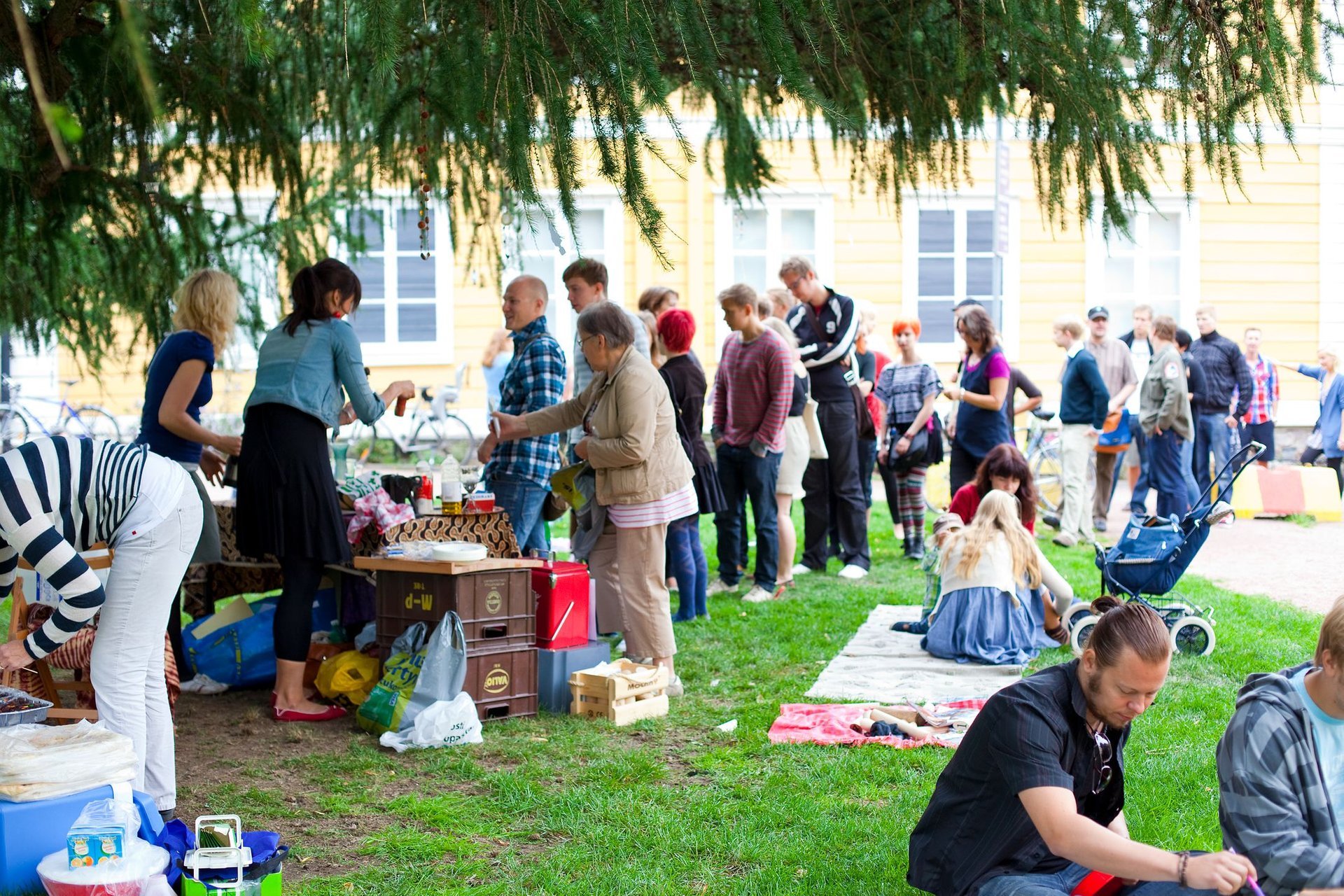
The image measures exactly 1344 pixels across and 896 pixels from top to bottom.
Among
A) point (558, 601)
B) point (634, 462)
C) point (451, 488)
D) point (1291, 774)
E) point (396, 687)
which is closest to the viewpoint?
point (1291, 774)

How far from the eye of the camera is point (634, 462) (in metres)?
5.74

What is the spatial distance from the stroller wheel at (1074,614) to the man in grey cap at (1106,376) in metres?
4.96

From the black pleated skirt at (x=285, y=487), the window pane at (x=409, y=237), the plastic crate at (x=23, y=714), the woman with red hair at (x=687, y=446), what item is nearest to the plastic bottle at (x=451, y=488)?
the black pleated skirt at (x=285, y=487)

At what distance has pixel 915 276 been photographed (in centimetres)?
1717

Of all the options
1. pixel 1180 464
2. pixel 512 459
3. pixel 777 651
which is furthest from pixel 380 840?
pixel 1180 464

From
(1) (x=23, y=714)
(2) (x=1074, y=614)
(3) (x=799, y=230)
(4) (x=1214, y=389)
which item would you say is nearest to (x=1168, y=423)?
(4) (x=1214, y=389)

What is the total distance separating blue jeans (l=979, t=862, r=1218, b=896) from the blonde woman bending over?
343cm

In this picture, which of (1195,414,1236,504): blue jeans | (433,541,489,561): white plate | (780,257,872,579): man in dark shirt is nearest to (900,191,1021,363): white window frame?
(1195,414,1236,504): blue jeans

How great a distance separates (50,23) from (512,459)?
271 centimetres

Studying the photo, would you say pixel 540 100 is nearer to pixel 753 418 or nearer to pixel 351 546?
pixel 351 546

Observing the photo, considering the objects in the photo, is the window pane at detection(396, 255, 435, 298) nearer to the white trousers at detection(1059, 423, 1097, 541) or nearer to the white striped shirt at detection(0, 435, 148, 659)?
the white trousers at detection(1059, 423, 1097, 541)

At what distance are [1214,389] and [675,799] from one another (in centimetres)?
900

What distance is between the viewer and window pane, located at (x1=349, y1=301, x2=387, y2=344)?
1700 centimetres

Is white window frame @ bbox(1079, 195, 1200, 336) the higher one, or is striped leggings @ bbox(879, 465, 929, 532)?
white window frame @ bbox(1079, 195, 1200, 336)
